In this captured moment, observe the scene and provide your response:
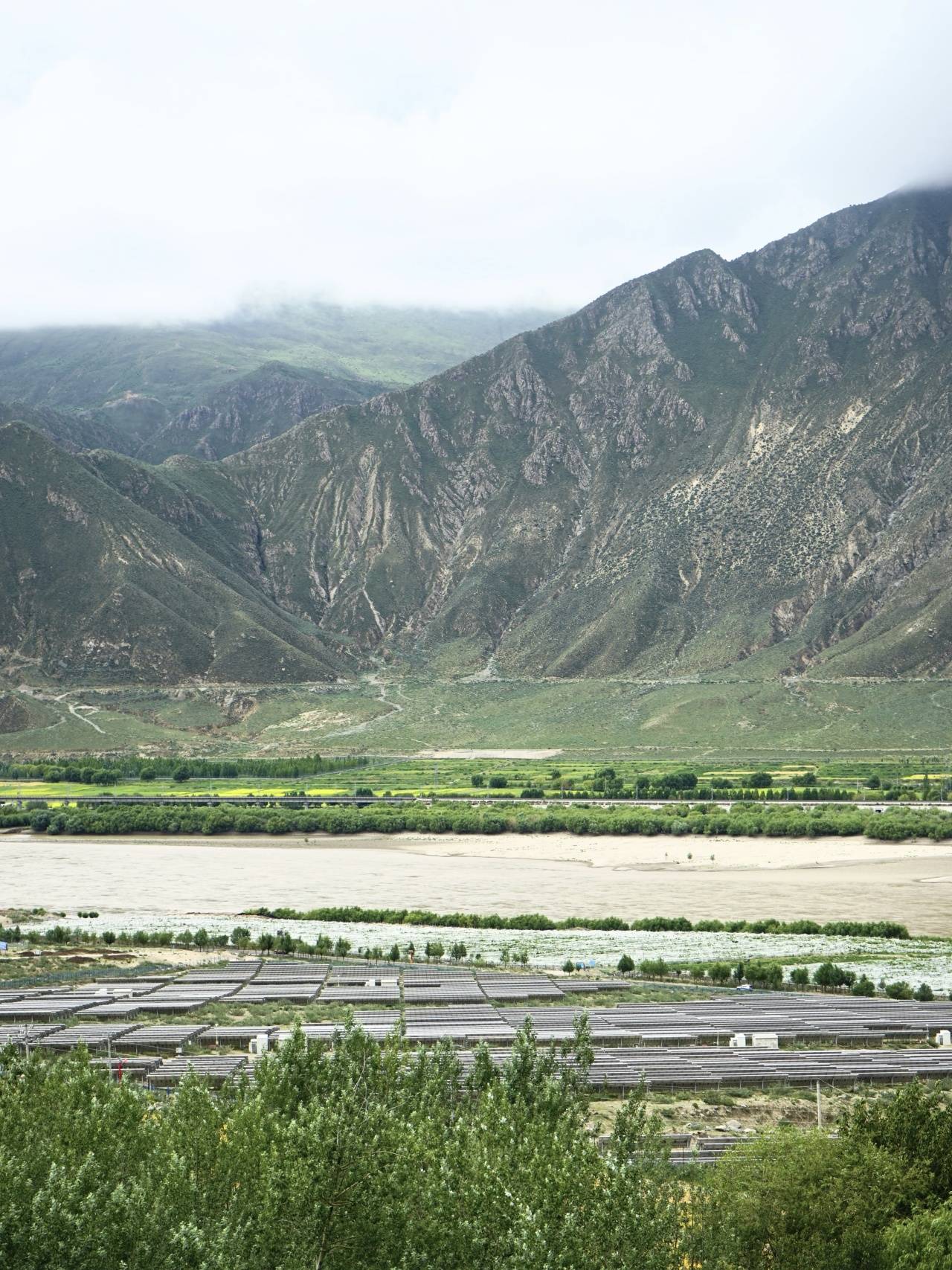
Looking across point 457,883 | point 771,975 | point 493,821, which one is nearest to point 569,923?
point 457,883

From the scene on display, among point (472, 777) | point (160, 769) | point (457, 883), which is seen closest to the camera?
point (457, 883)

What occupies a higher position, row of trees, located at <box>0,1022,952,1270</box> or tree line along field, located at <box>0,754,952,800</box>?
row of trees, located at <box>0,1022,952,1270</box>

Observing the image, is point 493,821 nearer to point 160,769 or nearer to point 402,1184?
point 160,769

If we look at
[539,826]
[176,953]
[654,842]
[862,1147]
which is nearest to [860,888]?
[654,842]

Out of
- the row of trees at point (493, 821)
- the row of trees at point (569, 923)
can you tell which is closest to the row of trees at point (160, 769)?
the row of trees at point (493, 821)

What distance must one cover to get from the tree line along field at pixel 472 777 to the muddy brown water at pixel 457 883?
82.6ft

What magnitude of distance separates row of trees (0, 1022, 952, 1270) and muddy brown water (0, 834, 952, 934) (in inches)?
2095

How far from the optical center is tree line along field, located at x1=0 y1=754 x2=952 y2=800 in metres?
138

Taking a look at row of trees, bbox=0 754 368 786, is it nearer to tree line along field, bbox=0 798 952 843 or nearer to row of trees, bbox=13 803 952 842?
tree line along field, bbox=0 798 952 843

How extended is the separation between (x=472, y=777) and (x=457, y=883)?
190 ft

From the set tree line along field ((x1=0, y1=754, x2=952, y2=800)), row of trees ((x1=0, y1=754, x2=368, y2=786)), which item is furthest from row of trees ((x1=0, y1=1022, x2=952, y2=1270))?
row of trees ((x1=0, y1=754, x2=368, y2=786))

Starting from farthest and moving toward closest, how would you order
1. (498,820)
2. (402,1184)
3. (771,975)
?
1. (498,820)
2. (771,975)
3. (402,1184)

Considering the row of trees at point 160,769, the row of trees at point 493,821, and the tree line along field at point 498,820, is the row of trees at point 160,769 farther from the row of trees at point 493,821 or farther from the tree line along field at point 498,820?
the row of trees at point 493,821

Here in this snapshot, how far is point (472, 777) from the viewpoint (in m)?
155
